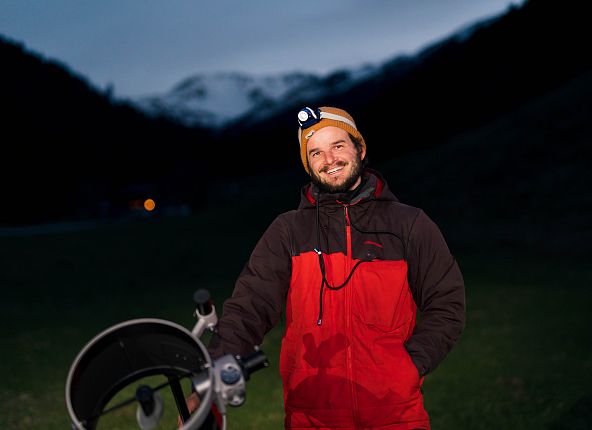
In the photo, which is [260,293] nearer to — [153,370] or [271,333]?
[153,370]

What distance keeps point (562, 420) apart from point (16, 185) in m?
82.9

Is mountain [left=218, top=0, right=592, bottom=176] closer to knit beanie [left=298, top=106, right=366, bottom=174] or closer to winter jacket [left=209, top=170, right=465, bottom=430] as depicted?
knit beanie [left=298, top=106, right=366, bottom=174]

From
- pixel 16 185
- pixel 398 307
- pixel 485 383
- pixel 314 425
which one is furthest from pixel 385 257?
pixel 16 185

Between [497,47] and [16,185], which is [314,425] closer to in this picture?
[16,185]

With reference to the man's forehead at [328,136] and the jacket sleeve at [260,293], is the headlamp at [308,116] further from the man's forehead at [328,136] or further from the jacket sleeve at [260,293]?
the jacket sleeve at [260,293]

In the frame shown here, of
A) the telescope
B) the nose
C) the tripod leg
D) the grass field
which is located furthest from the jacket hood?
the grass field

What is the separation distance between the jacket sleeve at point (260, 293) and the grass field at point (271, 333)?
5.05 m

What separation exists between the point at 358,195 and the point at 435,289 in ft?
2.01

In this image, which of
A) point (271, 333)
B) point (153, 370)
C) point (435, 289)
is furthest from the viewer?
point (271, 333)

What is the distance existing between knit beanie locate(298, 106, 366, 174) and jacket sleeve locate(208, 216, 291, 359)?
1.55 feet

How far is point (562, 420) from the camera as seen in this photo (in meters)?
8.34

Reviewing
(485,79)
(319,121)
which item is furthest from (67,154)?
(319,121)

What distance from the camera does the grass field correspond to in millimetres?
8938

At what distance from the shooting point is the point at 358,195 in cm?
362
